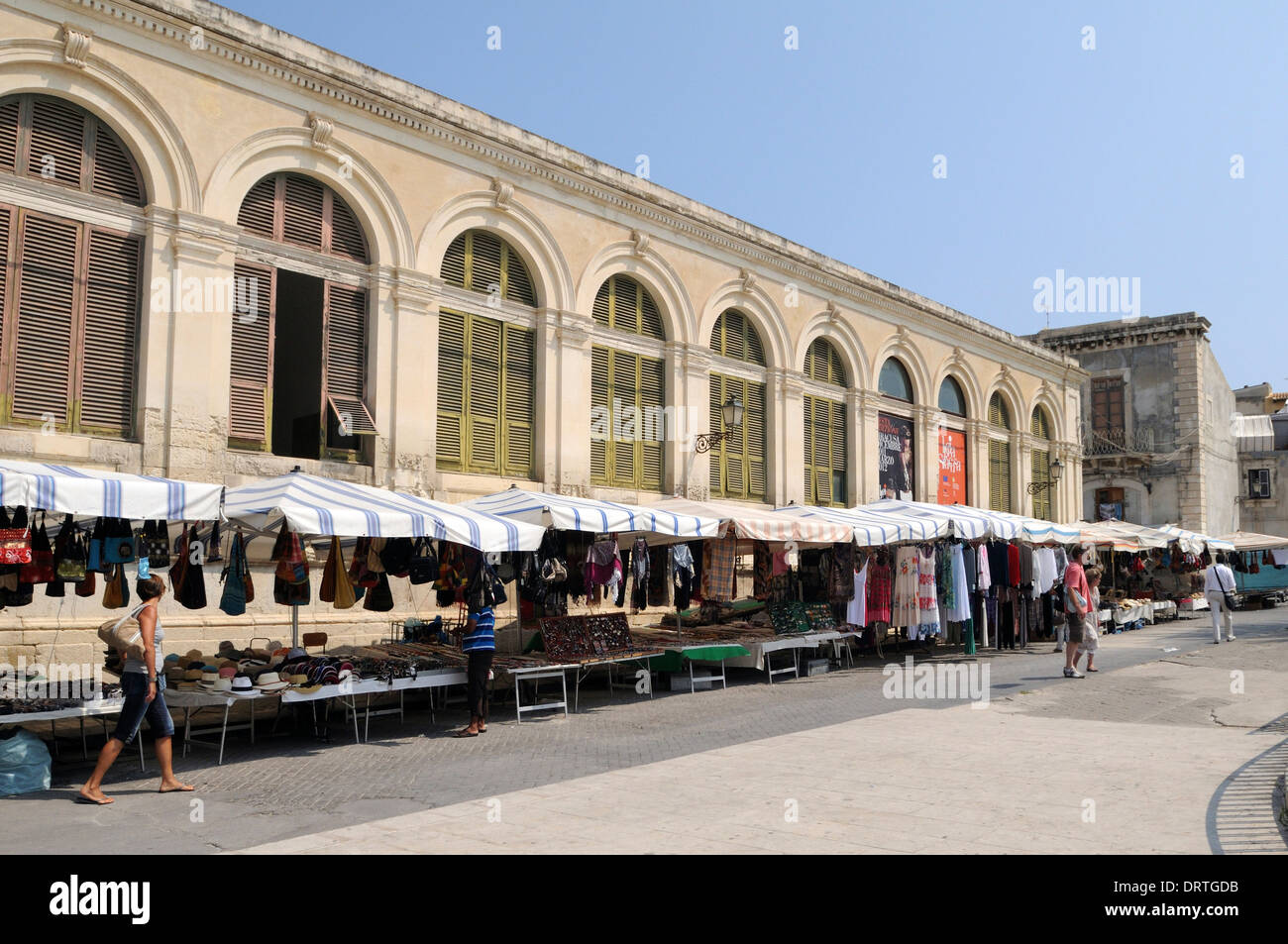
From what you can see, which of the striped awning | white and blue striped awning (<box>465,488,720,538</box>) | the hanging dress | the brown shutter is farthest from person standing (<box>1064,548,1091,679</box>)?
the brown shutter

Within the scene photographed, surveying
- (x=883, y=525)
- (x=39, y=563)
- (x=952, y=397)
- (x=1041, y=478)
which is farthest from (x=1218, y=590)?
(x=39, y=563)

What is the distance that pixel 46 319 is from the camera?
11547 mm

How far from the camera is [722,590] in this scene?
14938 mm

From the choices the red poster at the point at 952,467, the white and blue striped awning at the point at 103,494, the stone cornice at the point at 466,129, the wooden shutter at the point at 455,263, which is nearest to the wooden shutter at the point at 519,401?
the wooden shutter at the point at 455,263

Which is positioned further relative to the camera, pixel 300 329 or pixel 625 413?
pixel 625 413

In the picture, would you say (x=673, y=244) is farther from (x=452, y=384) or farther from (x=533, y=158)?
(x=452, y=384)

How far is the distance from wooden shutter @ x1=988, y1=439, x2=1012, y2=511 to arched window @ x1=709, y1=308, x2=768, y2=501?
9706 millimetres

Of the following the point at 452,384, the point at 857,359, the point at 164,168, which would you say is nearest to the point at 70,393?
the point at 164,168

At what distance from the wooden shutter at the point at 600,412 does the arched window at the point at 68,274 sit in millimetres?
7231

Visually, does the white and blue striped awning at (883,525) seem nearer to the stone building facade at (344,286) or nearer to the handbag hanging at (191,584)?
the stone building facade at (344,286)

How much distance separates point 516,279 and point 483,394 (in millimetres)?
1976

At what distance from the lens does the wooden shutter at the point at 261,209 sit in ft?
43.5

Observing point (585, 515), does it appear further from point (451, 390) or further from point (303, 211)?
point (303, 211)

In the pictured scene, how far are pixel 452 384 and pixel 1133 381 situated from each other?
113 feet
